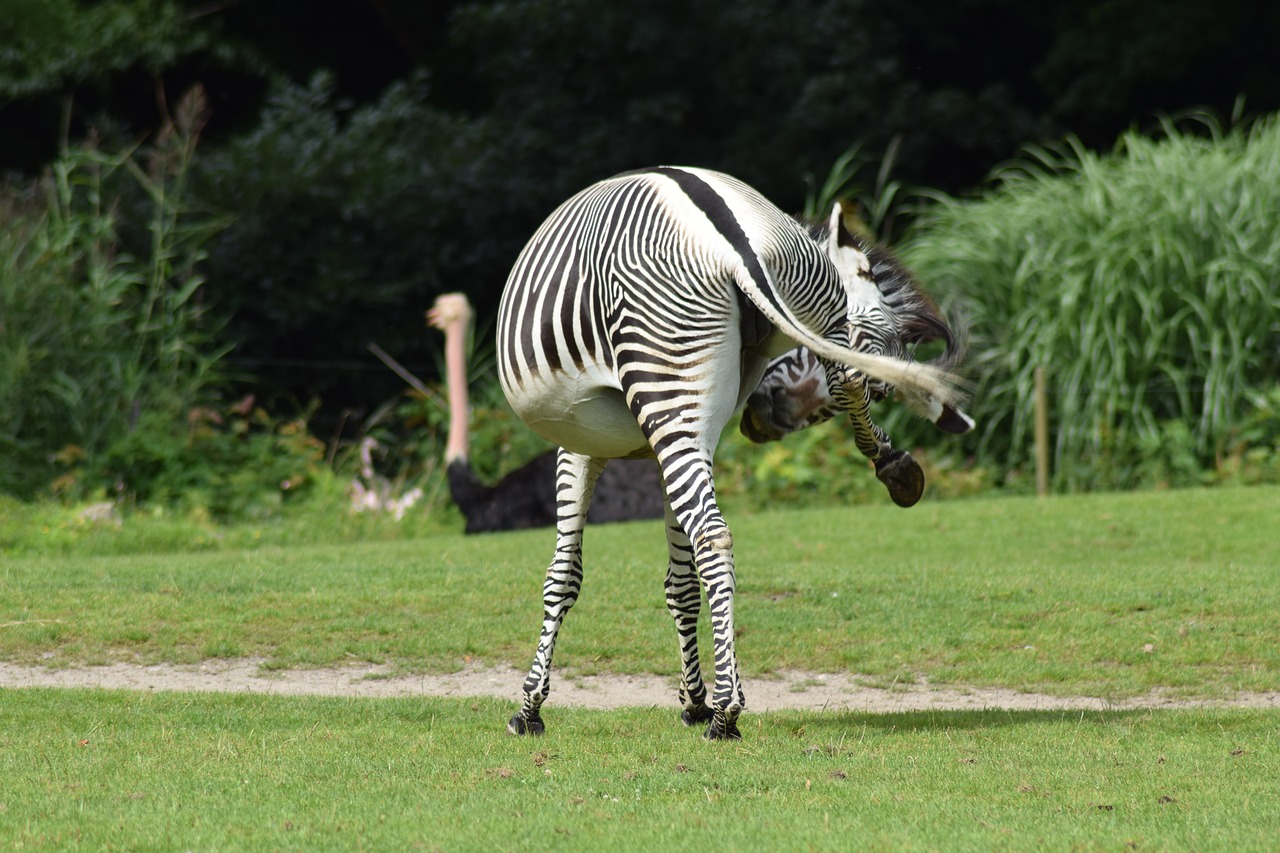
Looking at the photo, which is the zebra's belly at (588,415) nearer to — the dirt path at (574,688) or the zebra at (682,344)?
the zebra at (682,344)

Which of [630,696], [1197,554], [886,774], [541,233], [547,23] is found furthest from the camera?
[547,23]

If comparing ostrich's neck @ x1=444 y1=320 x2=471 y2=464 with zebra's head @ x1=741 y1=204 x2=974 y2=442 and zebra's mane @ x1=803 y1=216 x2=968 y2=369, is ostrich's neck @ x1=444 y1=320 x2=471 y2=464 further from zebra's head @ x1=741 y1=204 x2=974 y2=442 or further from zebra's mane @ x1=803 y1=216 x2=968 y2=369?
zebra's mane @ x1=803 y1=216 x2=968 y2=369

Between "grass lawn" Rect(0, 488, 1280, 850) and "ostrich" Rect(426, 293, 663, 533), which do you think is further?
"ostrich" Rect(426, 293, 663, 533)

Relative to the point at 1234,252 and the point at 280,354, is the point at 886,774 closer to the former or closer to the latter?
the point at 1234,252

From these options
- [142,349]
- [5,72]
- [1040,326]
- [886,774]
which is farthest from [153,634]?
[5,72]

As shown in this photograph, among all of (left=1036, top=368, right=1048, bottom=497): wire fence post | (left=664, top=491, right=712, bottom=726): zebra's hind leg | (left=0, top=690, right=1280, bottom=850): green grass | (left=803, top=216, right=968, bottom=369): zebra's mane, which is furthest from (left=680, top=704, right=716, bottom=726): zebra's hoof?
(left=1036, top=368, right=1048, bottom=497): wire fence post

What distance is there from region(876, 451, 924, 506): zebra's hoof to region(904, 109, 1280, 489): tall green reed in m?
8.26

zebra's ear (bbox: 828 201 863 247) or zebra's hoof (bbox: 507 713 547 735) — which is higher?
zebra's ear (bbox: 828 201 863 247)

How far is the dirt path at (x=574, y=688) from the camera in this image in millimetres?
7309

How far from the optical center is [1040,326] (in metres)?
14.6

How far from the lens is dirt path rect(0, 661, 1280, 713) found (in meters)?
7.31

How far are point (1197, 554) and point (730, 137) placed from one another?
1176cm

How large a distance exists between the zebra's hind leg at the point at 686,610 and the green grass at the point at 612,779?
146 mm

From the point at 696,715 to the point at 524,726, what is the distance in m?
0.74
